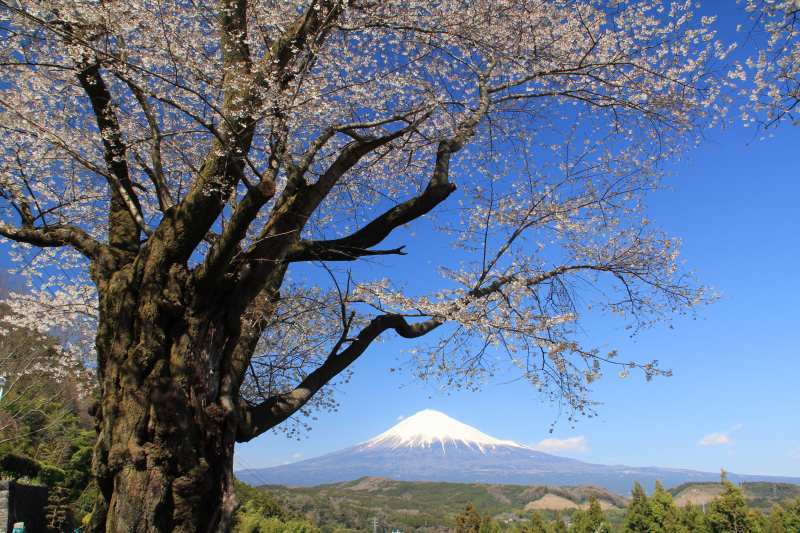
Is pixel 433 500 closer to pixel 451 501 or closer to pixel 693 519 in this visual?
pixel 451 501

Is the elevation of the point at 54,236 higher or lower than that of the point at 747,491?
higher

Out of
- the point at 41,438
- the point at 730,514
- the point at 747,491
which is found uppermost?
the point at 41,438

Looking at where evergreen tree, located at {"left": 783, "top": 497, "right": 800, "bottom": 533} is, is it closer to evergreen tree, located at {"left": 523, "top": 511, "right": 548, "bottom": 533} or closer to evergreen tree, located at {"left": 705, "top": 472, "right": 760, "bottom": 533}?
evergreen tree, located at {"left": 705, "top": 472, "right": 760, "bottom": 533}

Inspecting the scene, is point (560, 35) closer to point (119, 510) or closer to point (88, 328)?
point (119, 510)

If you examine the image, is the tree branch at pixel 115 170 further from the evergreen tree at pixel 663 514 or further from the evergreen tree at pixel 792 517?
the evergreen tree at pixel 792 517

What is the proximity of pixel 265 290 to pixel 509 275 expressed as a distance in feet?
8.17

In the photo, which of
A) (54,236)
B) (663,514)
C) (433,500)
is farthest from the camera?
(433,500)

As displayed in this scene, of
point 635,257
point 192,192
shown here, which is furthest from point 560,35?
point 192,192

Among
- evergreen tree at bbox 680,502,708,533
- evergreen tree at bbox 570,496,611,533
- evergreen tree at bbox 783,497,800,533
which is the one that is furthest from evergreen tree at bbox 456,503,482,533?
evergreen tree at bbox 783,497,800,533

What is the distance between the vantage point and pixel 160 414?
13.3 ft

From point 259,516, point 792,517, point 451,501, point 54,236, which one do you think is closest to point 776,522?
point 792,517

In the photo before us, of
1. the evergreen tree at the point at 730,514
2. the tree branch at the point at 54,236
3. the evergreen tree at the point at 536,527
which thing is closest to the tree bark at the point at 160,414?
the tree branch at the point at 54,236

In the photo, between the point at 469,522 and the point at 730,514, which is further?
the point at 469,522

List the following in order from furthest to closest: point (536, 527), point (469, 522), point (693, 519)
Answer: point (469, 522) → point (536, 527) → point (693, 519)
